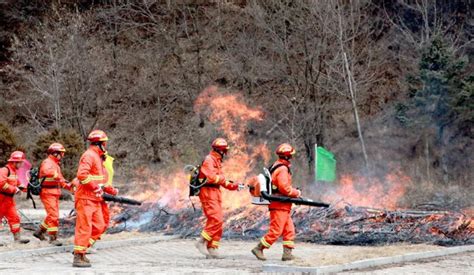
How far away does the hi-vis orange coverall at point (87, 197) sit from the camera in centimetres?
1177

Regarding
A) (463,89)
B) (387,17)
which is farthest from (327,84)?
(387,17)

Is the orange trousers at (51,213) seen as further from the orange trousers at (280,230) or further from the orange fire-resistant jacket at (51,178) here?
the orange trousers at (280,230)

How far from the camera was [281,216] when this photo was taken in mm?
12133

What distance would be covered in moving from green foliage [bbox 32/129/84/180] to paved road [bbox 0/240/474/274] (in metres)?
15.2

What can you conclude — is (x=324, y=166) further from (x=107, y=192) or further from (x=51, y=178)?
(x=107, y=192)

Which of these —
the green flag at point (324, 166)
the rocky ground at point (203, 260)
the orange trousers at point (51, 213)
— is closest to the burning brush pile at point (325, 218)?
the rocky ground at point (203, 260)

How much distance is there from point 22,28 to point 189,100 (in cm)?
1178

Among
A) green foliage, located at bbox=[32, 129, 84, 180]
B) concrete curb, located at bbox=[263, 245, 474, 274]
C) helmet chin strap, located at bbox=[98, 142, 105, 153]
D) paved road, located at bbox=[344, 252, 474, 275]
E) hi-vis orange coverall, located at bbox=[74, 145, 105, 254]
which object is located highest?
green foliage, located at bbox=[32, 129, 84, 180]

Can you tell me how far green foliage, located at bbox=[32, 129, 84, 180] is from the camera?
3003 cm

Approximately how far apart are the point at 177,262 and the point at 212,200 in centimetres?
131

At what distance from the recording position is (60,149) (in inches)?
586

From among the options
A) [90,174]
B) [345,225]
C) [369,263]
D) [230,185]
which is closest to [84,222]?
[90,174]

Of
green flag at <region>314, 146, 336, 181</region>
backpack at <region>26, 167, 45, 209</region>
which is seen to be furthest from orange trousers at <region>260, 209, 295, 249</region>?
green flag at <region>314, 146, 336, 181</region>

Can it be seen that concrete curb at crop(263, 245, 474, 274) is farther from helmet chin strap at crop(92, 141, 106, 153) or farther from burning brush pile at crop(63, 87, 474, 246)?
helmet chin strap at crop(92, 141, 106, 153)
